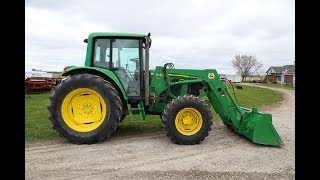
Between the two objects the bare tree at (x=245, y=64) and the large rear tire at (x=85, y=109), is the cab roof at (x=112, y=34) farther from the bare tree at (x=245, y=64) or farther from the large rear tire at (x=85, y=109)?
the bare tree at (x=245, y=64)

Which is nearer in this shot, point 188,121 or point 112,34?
point 188,121

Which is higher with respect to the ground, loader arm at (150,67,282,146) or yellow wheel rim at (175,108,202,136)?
loader arm at (150,67,282,146)

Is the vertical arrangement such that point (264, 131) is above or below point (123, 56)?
below

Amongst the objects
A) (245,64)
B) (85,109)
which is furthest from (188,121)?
(245,64)

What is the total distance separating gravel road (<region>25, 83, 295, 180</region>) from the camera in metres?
5.20

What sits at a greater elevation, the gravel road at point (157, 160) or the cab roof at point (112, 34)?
the cab roof at point (112, 34)

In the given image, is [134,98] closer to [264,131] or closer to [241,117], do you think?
[241,117]

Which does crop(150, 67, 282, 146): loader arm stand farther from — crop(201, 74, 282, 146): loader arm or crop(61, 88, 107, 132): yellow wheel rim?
crop(61, 88, 107, 132): yellow wheel rim

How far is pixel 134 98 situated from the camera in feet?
26.1

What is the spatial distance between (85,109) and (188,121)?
7.53ft

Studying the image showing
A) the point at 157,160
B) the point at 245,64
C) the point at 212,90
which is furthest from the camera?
the point at 245,64

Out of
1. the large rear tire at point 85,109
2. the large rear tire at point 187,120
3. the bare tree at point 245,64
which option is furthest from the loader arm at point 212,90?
the bare tree at point 245,64

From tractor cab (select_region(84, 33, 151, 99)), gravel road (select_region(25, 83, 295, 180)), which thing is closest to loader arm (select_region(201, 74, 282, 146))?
gravel road (select_region(25, 83, 295, 180))

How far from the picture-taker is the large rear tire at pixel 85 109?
7258 millimetres
